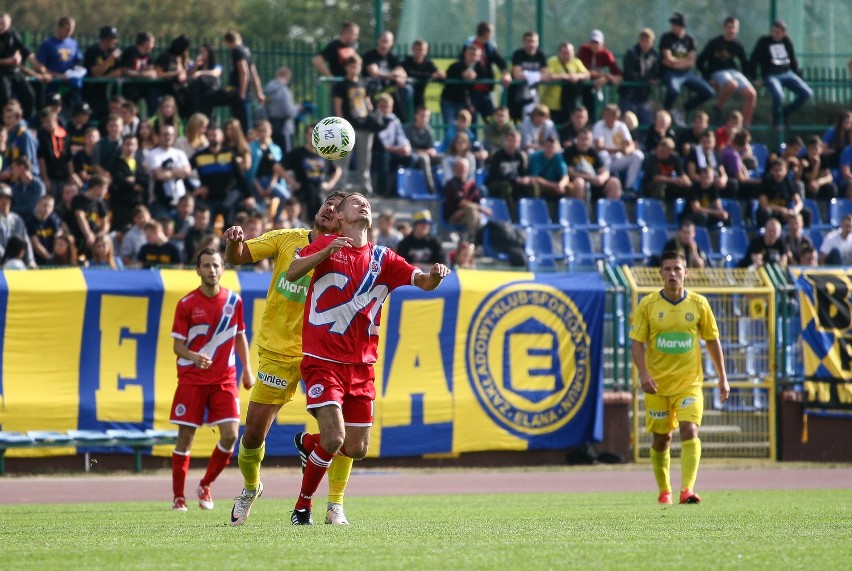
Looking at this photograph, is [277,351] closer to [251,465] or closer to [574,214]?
[251,465]

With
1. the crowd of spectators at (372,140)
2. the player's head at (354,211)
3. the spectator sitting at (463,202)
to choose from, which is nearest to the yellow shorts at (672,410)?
the player's head at (354,211)

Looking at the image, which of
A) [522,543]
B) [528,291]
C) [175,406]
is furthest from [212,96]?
[522,543]

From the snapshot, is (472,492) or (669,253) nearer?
(669,253)

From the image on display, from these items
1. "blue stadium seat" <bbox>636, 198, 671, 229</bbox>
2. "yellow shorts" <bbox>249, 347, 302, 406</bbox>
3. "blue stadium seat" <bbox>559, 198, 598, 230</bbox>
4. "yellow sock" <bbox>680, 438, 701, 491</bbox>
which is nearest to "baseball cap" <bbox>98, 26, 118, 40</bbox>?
"blue stadium seat" <bbox>559, 198, 598, 230</bbox>

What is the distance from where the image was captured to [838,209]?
80.4 ft

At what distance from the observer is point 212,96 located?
22203 mm

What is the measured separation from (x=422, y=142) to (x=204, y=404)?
10961 millimetres

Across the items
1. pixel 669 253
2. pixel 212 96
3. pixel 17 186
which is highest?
pixel 212 96

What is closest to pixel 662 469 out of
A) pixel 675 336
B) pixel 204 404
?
pixel 675 336

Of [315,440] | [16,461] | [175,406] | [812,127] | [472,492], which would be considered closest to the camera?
[315,440]

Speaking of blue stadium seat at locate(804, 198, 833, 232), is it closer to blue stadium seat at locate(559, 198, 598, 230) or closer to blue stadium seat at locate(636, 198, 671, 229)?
blue stadium seat at locate(636, 198, 671, 229)

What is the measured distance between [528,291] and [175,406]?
7.38 metres

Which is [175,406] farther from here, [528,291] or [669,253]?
[528,291]

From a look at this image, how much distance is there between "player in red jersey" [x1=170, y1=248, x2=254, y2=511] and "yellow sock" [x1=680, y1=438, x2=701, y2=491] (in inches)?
157
